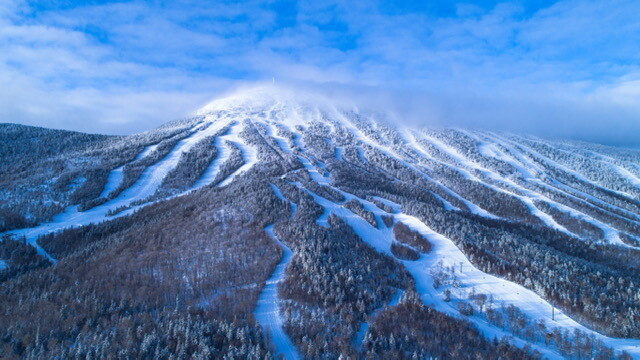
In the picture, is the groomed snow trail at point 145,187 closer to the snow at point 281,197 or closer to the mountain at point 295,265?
the mountain at point 295,265

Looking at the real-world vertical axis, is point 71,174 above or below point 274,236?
above

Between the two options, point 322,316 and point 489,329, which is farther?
point 489,329

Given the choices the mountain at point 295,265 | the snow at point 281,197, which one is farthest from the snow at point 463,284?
the snow at point 281,197

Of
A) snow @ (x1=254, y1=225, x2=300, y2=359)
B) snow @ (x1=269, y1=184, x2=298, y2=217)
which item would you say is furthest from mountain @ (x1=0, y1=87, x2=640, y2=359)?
snow @ (x1=269, y1=184, x2=298, y2=217)

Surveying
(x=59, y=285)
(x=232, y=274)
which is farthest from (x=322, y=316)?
(x=59, y=285)

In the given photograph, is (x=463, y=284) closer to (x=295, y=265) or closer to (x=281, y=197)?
(x=295, y=265)

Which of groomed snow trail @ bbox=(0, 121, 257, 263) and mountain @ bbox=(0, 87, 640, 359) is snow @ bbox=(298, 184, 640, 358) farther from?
groomed snow trail @ bbox=(0, 121, 257, 263)

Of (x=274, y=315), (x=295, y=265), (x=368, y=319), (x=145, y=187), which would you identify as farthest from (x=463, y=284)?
(x=145, y=187)

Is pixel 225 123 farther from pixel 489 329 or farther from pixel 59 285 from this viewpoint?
pixel 489 329
